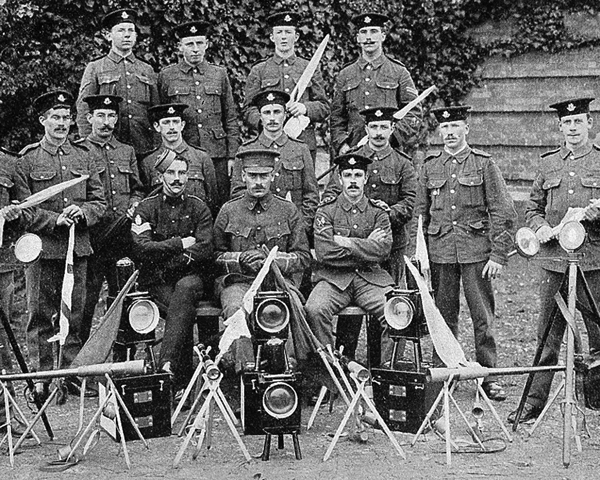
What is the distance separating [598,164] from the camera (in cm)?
609

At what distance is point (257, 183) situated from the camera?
6.54 metres

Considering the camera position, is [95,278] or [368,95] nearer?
[95,278]

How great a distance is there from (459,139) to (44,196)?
291cm

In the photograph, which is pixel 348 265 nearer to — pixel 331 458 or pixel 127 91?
pixel 331 458

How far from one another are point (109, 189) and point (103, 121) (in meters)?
0.49

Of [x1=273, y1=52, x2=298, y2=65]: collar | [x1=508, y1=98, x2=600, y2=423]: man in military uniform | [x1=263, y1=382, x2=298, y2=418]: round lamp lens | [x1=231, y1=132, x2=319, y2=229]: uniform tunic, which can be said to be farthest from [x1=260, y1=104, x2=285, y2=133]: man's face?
[x1=263, y1=382, x2=298, y2=418]: round lamp lens

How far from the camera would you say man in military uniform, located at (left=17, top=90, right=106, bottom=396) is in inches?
258

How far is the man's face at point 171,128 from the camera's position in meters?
6.94

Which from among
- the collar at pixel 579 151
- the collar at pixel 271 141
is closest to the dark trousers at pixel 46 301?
the collar at pixel 271 141

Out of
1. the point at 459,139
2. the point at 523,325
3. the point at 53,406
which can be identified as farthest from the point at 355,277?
the point at 523,325

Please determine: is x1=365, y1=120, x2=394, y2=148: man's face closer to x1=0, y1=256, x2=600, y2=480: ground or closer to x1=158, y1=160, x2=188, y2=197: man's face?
x1=158, y1=160, x2=188, y2=197: man's face

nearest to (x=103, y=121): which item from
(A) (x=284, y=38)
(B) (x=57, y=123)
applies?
(B) (x=57, y=123)

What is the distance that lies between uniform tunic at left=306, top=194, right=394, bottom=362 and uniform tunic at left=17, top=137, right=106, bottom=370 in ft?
5.25

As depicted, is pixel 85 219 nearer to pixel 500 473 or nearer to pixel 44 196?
pixel 44 196
